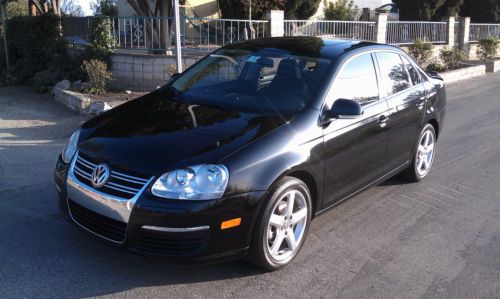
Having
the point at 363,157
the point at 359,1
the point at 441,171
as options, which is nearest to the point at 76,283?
the point at 363,157

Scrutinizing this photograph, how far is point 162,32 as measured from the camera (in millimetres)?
12188

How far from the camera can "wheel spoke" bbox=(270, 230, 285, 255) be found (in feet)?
11.8

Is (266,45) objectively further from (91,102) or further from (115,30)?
(115,30)

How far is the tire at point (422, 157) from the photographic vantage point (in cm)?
561

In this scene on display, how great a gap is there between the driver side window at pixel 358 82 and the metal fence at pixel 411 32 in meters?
13.6

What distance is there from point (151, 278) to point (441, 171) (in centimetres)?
424

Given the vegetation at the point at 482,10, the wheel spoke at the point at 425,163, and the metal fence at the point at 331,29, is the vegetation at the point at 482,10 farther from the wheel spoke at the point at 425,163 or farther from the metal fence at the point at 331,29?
the wheel spoke at the point at 425,163

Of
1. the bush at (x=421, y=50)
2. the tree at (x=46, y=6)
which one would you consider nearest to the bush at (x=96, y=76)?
the tree at (x=46, y=6)

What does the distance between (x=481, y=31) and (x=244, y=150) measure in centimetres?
2276

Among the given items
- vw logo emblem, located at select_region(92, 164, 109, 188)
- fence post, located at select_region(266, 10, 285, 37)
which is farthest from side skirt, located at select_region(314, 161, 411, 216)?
fence post, located at select_region(266, 10, 285, 37)

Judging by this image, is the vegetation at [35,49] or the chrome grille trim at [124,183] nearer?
the chrome grille trim at [124,183]

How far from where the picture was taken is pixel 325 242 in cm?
420

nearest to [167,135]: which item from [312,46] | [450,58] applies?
[312,46]

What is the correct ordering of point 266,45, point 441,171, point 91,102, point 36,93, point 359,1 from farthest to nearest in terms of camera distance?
point 359,1 < point 36,93 < point 91,102 < point 441,171 < point 266,45
